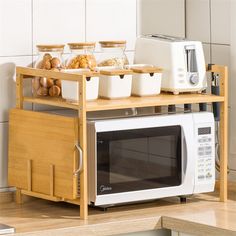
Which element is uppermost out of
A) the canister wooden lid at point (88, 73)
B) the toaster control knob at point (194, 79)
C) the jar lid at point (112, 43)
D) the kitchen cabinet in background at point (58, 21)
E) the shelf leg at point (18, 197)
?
the kitchen cabinet in background at point (58, 21)

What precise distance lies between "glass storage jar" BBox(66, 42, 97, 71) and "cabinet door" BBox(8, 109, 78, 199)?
0.20 meters

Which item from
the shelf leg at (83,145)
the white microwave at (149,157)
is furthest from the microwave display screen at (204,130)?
the shelf leg at (83,145)

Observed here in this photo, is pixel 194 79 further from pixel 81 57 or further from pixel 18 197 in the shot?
pixel 18 197

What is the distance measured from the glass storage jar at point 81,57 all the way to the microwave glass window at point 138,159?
251mm

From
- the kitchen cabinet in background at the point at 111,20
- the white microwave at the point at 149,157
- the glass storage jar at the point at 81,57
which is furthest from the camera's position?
the kitchen cabinet in background at the point at 111,20

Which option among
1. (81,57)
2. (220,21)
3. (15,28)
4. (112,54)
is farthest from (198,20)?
(15,28)

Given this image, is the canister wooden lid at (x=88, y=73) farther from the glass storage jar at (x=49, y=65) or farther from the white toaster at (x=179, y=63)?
the white toaster at (x=179, y=63)

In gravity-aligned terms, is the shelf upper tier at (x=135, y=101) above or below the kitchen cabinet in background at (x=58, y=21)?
below

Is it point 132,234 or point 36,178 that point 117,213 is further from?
point 36,178

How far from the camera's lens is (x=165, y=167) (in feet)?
9.16

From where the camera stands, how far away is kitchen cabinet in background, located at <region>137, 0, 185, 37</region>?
10.4 ft

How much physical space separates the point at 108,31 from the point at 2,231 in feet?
2.94

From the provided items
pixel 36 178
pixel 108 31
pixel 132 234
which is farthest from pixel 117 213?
pixel 108 31

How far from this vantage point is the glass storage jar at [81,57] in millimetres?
2791
